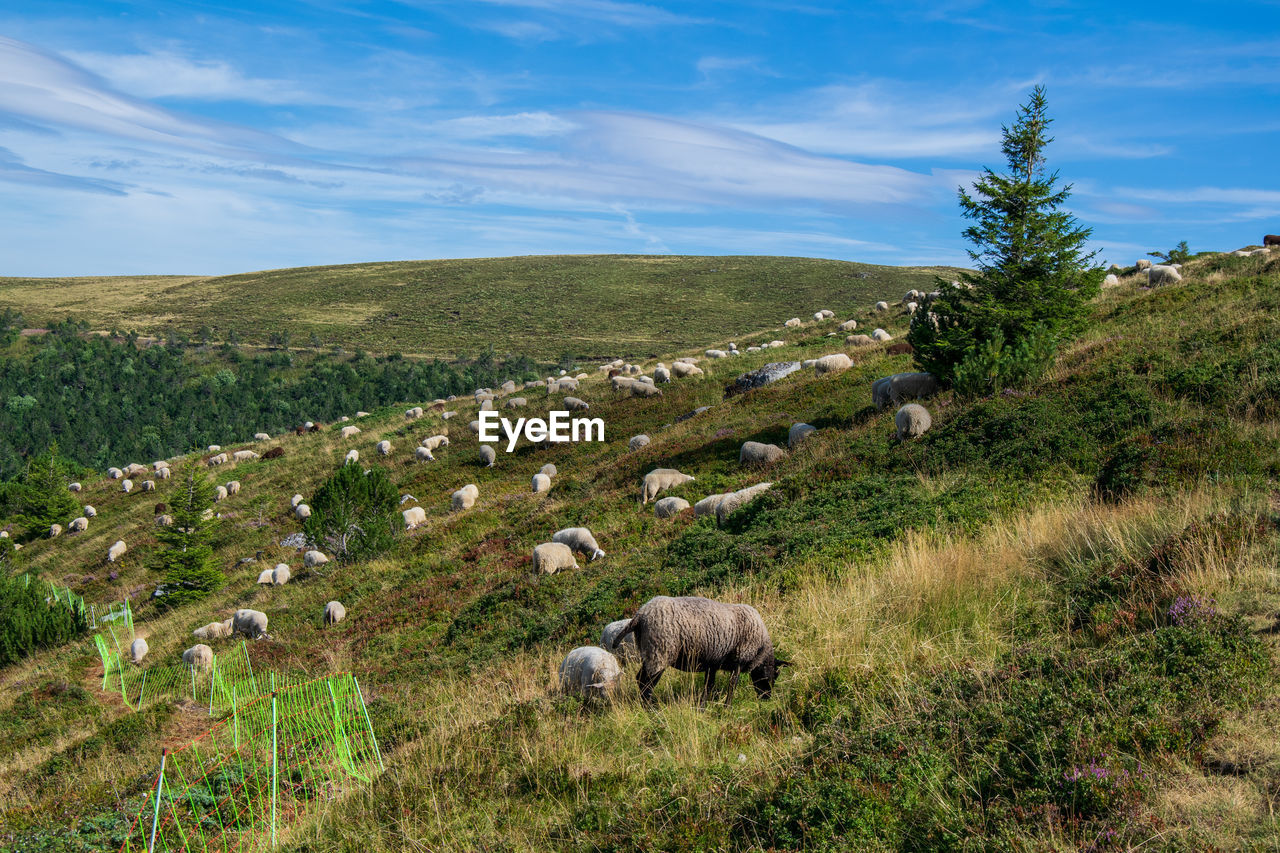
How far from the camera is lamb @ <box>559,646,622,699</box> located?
6.58 meters

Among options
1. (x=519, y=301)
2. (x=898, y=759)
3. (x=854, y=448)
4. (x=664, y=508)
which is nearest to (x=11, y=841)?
(x=898, y=759)

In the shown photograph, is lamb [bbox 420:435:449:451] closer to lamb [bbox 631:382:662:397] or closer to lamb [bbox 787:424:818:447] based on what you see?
lamb [bbox 631:382:662:397]

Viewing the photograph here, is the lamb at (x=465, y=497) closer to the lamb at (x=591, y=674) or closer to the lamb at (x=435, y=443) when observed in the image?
the lamb at (x=435, y=443)

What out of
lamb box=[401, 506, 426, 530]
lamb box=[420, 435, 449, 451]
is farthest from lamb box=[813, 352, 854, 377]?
lamb box=[420, 435, 449, 451]

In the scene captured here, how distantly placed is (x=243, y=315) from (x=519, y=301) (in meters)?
40.9

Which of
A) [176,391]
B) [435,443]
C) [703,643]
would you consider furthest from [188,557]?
[176,391]

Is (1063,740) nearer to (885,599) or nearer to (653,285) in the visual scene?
(885,599)

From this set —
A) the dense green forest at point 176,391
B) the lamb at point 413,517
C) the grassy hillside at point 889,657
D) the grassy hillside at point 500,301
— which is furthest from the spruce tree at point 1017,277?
the grassy hillside at point 500,301

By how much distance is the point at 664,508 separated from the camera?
16750 mm

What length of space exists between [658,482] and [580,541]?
3.30 metres

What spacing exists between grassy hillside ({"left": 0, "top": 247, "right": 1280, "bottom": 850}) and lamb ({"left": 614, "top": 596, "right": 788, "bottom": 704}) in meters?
0.27

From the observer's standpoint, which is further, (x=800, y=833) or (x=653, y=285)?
(x=653, y=285)

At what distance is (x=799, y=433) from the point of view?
19000 millimetres

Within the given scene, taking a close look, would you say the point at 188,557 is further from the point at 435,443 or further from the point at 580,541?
the point at 580,541
